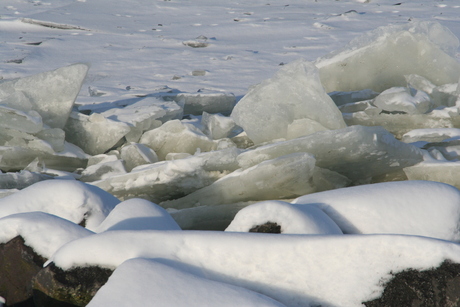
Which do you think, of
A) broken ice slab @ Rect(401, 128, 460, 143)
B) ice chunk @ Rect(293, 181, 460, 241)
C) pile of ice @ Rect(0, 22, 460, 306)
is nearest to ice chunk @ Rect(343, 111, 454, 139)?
pile of ice @ Rect(0, 22, 460, 306)

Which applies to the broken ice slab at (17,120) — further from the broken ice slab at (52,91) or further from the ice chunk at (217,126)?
the ice chunk at (217,126)

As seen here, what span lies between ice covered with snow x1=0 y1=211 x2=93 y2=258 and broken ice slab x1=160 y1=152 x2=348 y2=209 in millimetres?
1107

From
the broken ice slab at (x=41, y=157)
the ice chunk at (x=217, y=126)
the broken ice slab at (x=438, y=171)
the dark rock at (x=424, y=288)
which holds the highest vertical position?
the dark rock at (x=424, y=288)

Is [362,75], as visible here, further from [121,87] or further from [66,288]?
[66,288]

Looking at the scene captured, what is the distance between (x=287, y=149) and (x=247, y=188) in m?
0.32

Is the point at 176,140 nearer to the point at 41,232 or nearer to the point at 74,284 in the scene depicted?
the point at 41,232

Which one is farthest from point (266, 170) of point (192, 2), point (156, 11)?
point (192, 2)

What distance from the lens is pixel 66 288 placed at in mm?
1685

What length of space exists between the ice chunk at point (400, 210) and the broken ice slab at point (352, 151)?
2.18ft

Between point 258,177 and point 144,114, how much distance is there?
4.48ft

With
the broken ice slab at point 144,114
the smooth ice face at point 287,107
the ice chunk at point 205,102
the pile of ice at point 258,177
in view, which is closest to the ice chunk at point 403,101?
the pile of ice at point 258,177

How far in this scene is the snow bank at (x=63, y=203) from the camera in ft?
7.65

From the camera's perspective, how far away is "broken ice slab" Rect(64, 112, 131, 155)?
3736 mm

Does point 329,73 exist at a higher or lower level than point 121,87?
higher
